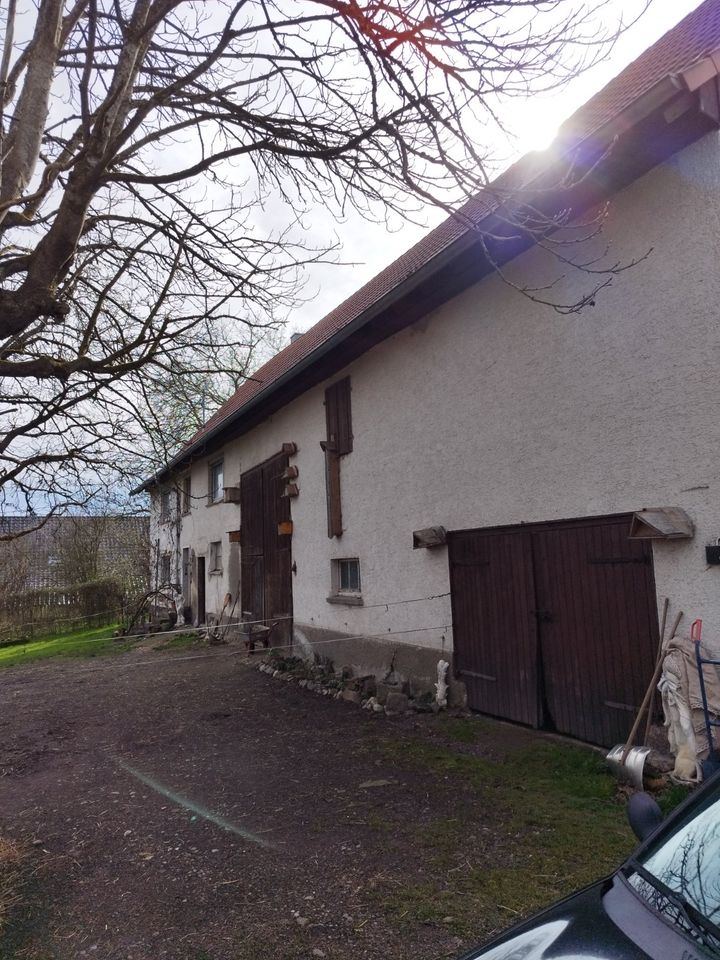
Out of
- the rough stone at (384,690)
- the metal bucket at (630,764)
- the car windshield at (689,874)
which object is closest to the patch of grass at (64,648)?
the rough stone at (384,690)

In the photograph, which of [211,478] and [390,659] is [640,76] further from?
[211,478]

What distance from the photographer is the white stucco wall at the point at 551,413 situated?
5023 mm

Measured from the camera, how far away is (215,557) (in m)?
18.2

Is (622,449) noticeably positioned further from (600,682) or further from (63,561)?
(63,561)

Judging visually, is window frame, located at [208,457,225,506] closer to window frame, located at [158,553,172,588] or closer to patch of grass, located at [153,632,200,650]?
patch of grass, located at [153,632,200,650]

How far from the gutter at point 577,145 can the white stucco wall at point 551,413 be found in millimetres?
579

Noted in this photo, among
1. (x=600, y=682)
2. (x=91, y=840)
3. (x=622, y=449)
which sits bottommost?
(x=91, y=840)

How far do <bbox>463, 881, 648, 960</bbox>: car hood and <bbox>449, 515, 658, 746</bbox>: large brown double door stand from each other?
3801 millimetres

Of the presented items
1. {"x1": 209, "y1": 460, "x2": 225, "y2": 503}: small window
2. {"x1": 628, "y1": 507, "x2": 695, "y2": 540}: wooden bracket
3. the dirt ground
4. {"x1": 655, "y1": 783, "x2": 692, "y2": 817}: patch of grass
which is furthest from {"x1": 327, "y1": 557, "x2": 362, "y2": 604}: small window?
{"x1": 209, "y1": 460, "x2": 225, "y2": 503}: small window

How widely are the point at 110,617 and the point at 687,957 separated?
24865mm

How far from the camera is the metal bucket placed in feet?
15.5

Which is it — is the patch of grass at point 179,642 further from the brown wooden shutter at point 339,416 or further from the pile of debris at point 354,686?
the brown wooden shutter at point 339,416

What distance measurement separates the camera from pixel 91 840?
4.49 metres

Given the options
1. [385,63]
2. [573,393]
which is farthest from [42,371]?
[573,393]
